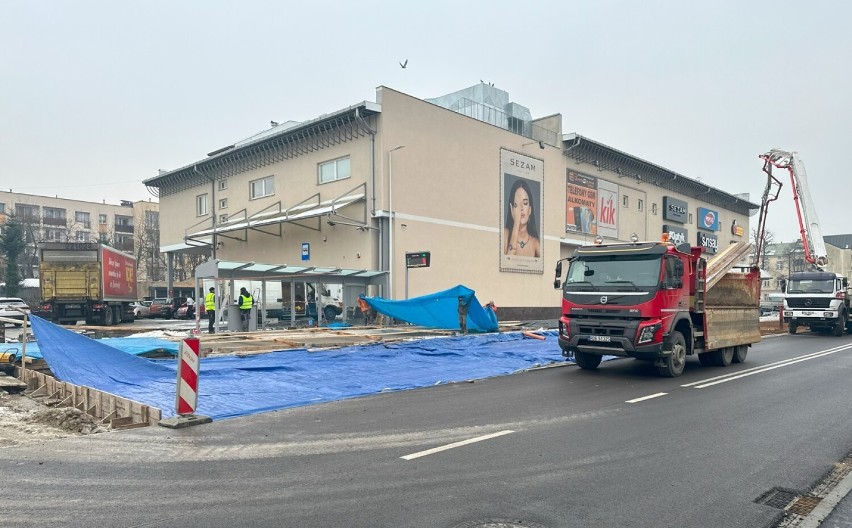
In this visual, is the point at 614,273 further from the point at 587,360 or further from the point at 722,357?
the point at 722,357

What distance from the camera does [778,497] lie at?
4875 millimetres

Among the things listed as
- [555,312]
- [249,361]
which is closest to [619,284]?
[249,361]

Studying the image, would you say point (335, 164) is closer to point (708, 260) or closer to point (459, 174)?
point (459, 174)

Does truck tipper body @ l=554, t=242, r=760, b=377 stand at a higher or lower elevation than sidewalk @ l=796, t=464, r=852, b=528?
higher

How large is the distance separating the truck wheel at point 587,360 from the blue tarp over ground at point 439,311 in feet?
27.7

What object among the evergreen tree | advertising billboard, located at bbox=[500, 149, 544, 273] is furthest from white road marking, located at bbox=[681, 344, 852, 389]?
the evergreen tree

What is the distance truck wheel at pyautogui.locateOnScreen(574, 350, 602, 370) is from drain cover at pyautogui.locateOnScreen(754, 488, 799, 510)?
7.78 m

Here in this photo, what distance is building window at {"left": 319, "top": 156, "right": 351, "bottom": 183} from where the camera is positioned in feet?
92.5

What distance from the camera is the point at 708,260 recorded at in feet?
45.4

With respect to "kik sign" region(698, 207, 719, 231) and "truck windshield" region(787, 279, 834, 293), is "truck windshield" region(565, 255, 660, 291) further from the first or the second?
"kik sign" region(698, 207, 719, 231)

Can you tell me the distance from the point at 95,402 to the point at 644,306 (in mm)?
9465

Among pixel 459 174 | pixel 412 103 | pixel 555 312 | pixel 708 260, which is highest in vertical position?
pixel 412 103

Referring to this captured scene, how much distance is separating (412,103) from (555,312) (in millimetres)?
15714

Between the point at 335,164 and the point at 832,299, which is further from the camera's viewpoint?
the point at 335,164
